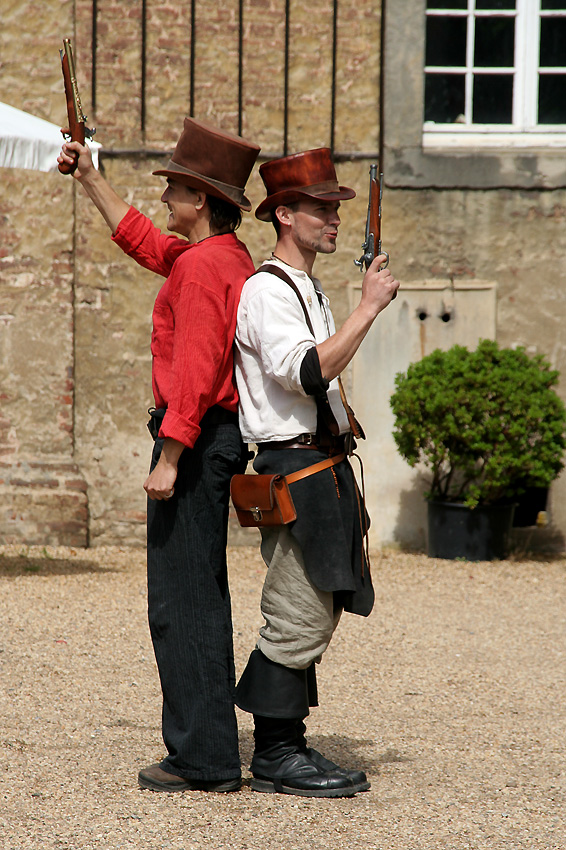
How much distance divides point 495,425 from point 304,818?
4.18m

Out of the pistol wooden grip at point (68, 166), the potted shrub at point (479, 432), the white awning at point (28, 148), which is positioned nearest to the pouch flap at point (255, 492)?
the pistol wooden grip at point (68, 166)

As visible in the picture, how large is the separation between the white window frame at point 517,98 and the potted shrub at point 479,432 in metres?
1.60

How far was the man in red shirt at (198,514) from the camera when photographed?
3.04 metres

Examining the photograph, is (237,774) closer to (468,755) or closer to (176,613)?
(176,613)

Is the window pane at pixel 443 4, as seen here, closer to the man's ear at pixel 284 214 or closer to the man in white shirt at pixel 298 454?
the man in white shirt at pixel 298 454

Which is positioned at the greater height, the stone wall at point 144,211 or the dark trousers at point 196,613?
the stone wall at point 144,211

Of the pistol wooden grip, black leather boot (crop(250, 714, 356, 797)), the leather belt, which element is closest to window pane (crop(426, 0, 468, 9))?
the pistol wooden grip

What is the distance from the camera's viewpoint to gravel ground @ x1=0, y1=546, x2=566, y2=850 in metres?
2.84

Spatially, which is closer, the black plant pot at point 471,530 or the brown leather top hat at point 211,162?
the brown leather top hat at point 211,162

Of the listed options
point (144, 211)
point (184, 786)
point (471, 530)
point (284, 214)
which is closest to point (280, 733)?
point (184, 786)

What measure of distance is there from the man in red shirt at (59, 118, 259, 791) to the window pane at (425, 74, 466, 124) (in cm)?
470

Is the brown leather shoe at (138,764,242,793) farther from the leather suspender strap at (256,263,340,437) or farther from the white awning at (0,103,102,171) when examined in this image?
the white awning at (0,103,102,171)

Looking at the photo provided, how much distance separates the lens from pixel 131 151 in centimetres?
709

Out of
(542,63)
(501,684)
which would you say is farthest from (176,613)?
(542,63)
